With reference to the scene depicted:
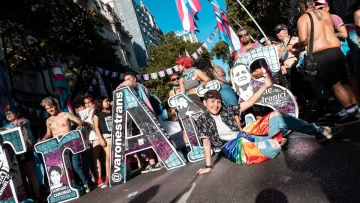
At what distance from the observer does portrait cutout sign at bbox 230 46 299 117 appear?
4.07 metres

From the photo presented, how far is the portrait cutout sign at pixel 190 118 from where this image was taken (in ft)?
15.0

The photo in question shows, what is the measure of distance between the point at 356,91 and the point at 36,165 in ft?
18.0

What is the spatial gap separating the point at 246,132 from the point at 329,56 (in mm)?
1302

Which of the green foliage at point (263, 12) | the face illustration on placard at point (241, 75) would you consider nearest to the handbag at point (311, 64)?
the face illustration on placard at point (241, 75)

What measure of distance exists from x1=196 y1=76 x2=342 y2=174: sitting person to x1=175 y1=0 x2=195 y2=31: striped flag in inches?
251

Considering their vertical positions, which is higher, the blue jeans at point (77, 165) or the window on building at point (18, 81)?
the window on building at point (18, 81)

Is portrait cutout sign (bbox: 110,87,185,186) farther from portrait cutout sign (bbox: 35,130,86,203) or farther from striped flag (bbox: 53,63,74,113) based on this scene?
striped flag (bbox: 53,63,74,113)

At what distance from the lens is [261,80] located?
438 cm

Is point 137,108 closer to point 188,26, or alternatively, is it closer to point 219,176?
point 219,176

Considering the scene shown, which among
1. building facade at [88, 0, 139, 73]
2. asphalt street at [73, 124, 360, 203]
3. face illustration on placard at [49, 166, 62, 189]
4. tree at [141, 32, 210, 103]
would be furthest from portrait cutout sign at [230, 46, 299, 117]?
building facade at [88, 0, 139, 73]

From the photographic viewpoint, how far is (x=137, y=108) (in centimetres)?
458

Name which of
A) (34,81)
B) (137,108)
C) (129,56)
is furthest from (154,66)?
(137,108)

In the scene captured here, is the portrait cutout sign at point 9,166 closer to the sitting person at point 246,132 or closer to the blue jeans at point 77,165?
the blue jeans at point 77,165

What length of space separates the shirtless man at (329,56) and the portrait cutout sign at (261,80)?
53 centimetres
